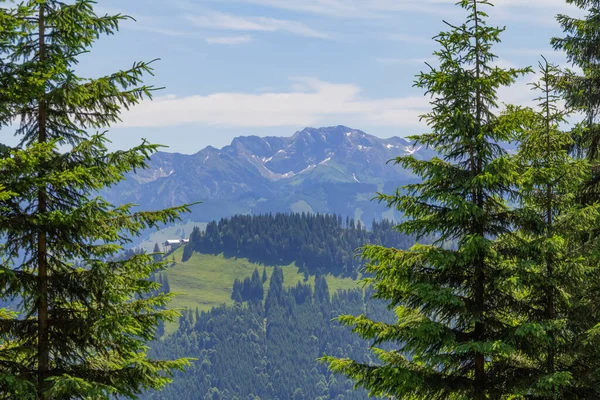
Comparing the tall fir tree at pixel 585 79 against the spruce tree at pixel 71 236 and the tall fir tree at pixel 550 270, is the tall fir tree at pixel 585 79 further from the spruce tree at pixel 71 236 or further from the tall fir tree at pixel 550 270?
the spruce tree at pixel 71 236

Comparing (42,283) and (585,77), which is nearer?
(42,283)

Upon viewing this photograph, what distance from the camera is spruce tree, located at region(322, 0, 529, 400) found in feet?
55.3

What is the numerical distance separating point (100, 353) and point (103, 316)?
155 centimetres

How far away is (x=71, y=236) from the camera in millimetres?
15289

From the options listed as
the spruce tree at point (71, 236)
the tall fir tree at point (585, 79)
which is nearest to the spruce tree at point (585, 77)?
the tall fir tree at point (585, 79)

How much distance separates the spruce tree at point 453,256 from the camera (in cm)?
1686

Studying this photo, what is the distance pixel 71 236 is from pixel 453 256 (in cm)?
945

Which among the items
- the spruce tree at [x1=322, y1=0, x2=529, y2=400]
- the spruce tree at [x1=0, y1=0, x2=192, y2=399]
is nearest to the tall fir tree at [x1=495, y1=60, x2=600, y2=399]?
the spruce tree at [x1=322, y1=0, x2=529, y2=400]

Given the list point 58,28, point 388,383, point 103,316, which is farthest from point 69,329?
point 388,383

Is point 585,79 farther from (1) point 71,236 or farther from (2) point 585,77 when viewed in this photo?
(1) point 71,236

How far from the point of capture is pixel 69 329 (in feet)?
48.8

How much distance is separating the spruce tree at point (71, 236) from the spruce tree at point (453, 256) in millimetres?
5803

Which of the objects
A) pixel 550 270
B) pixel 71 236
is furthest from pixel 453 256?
pixel 71 236

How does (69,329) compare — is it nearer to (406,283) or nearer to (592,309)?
(406,283)
